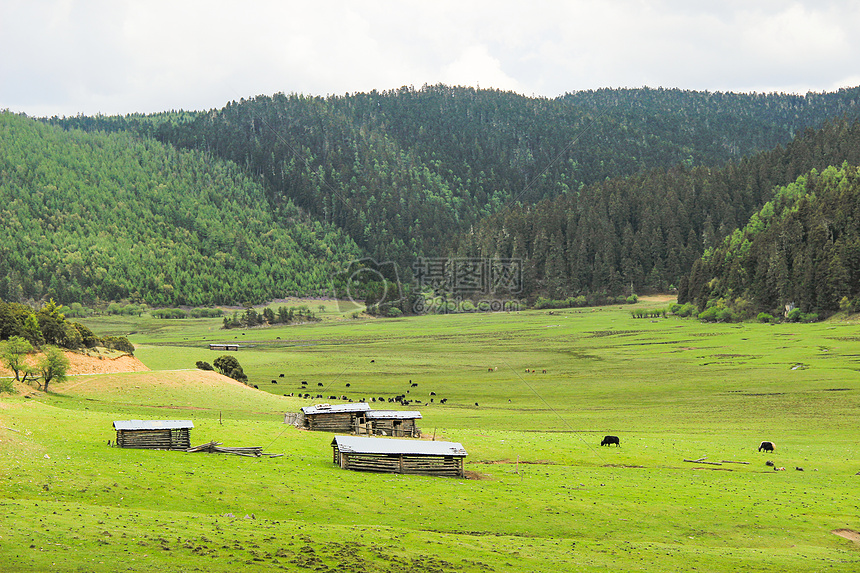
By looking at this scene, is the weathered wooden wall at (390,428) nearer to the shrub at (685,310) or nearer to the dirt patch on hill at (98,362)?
the dirt patch on hill at (98,362)

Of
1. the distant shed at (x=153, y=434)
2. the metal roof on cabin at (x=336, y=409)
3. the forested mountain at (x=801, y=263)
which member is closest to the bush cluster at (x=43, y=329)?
the metal roof on cabin at (x=336, y=409)

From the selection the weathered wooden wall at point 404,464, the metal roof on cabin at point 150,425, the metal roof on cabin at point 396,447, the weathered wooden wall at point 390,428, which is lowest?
the weathered wooden wall at point 390,428

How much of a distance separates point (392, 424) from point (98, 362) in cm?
3759

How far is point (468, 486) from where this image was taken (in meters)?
32.5

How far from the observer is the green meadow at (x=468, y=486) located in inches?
845

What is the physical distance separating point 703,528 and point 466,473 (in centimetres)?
1208

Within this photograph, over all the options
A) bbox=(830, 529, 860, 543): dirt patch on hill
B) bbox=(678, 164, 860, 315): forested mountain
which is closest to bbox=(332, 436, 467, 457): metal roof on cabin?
bbox=(830, 529, 860, 543): dirt patch on hill

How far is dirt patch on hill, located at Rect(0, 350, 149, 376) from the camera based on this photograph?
65062 millimetres

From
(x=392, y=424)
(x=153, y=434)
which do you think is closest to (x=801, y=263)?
(x=392, y=424)

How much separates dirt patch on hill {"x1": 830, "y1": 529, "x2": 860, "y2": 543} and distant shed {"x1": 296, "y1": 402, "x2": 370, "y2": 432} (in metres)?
29.8

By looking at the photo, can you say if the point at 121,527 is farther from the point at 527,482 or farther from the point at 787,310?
the point at 787,310

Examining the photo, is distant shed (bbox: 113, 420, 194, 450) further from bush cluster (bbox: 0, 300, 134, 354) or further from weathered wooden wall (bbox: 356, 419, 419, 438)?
bush cluster (bbox: 0, 300, 134, 354)

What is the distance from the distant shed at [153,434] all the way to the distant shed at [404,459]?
27.5 feet

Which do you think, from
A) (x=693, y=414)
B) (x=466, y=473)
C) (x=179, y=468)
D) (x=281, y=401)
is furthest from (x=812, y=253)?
(x=179, y=468)
